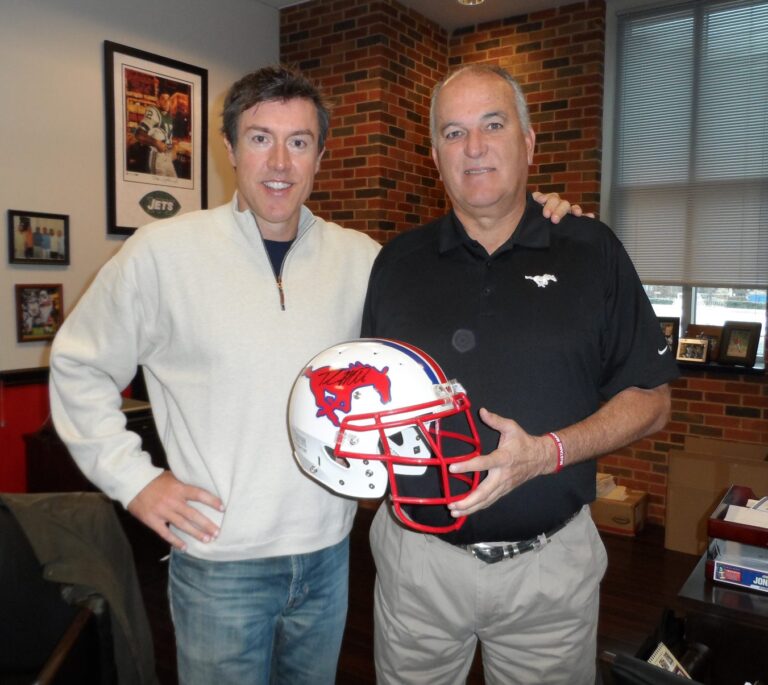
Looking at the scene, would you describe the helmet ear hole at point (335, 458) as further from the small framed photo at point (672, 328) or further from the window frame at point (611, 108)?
the window frame at point (611, 108)

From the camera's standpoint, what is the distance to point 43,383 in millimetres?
3322

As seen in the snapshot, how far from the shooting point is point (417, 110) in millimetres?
4398

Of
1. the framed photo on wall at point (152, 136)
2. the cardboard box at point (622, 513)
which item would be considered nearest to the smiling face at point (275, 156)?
the framed photo on wall at point (152, 136)

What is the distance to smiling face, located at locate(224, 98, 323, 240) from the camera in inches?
55.0

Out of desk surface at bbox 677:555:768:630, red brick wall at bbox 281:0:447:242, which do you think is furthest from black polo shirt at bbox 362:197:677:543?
red brick wall at bbox 281:0:447:242

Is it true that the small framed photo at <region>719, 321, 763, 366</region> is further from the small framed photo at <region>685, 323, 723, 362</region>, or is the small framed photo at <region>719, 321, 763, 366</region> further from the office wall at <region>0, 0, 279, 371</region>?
the office wall at <region>0, 0, 279, 371</region>

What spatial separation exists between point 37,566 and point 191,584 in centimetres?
46

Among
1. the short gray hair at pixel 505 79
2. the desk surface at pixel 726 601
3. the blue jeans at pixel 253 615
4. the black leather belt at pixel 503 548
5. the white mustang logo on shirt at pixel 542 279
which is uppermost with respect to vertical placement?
the short gray hair at pixel 505 79

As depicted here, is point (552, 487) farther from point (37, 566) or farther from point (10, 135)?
point (10, 135)

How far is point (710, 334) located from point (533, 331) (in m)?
3.14

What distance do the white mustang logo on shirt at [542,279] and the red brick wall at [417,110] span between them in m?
2.77

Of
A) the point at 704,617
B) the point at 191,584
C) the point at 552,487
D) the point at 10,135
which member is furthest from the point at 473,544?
the point at 10,135

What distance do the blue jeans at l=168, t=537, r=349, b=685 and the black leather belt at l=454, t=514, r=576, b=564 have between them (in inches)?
12.5

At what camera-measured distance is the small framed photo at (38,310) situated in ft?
10.5
